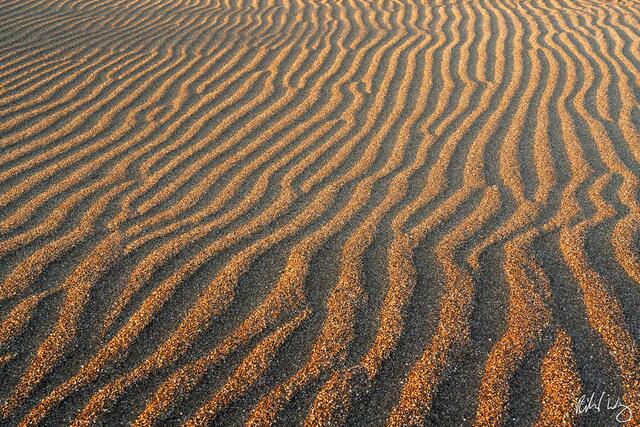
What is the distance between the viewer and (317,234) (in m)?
2.79

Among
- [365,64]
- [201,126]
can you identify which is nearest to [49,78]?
[201,126]

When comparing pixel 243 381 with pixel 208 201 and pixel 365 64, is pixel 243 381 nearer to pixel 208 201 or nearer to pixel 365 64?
pixel 208 201

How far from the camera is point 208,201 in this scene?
310 centimetres

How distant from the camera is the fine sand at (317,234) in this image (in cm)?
191

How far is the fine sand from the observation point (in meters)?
1.91

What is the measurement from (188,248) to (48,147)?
70.0 inches
